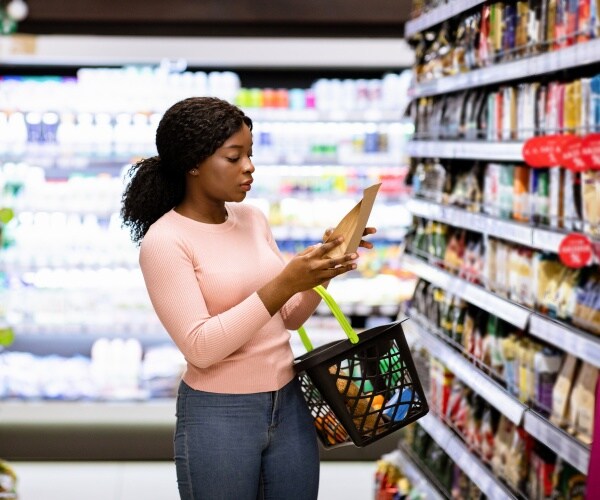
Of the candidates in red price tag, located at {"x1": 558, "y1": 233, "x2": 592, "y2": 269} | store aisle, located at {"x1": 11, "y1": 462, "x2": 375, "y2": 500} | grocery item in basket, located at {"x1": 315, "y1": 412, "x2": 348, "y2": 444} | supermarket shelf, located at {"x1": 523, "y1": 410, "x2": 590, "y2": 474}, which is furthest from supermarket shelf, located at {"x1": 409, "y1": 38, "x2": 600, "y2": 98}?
store aisle, located at {"x1": 11, "y1": 462, "x2": 375, "y2": 500}

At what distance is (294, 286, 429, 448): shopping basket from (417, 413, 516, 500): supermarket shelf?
855 millimetres

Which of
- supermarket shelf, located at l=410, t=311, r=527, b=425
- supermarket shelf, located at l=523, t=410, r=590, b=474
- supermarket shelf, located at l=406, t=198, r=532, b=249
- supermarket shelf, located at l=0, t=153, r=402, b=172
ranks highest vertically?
supermarket shelf, located at l=0, t=153, r=402, b=172

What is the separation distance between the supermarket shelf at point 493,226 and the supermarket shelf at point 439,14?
2.22 ft

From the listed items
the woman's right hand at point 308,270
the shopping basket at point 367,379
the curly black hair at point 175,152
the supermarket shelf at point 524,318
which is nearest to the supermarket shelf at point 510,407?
the supermarket shelf at point 524,318

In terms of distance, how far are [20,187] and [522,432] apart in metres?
3.55

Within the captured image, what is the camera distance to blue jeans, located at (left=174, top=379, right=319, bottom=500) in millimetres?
2184

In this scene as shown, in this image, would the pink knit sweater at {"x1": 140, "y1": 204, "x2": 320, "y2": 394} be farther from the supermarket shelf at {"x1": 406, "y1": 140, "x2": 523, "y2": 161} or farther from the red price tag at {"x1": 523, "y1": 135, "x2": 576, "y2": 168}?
the supermarket shelf at {"x1": 406, "y1": 140, "x2": 523, "y2": 161}

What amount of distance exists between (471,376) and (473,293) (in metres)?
0.27

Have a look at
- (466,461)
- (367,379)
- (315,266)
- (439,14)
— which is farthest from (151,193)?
(439,14)

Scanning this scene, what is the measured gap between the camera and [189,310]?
2.11 metres

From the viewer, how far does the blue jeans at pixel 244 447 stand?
7.16ft

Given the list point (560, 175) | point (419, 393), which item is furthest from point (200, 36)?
point (419, 393)

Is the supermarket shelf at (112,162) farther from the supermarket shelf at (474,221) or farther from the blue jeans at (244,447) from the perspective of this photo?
the blue jeans at (244,447)

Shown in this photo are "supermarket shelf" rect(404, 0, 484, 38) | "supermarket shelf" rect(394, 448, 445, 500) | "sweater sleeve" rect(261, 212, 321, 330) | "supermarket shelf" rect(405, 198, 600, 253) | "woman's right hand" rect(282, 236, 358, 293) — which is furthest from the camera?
"supermarket shelf" rect(394, 448, 445, 500)
